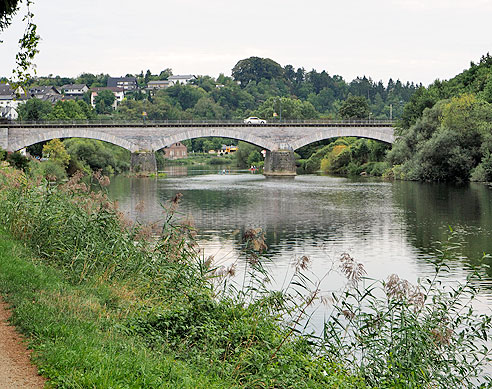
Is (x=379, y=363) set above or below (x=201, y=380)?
below

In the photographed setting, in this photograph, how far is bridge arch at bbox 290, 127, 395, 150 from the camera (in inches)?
2672

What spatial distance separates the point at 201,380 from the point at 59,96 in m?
160

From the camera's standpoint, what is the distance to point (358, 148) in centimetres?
7181

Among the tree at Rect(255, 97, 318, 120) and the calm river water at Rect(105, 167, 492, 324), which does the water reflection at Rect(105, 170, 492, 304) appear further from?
the tree at Rect(255, 97, 318, 120)

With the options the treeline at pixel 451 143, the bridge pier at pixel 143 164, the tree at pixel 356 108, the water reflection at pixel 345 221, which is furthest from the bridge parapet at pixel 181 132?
the water reflection at pixel 345 221

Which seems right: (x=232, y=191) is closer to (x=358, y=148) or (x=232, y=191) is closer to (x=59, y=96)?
(x=358, y=148)

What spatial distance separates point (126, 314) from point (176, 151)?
123 metres

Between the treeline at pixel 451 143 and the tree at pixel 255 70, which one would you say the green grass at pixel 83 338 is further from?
the tree at pixel 255 70

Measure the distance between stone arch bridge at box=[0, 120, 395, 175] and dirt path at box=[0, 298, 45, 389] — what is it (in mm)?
60593

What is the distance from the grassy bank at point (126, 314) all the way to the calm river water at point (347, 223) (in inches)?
42.2

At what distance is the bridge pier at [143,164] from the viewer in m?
66.1

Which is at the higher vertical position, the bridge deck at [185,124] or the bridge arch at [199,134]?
the bridge deck at [185,124]

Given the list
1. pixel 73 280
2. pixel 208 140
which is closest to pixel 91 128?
pixel 73 280

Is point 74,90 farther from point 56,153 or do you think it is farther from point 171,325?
point 171,325
